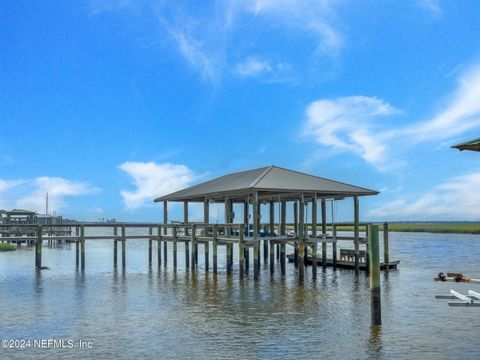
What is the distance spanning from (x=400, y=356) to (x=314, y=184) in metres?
13.5

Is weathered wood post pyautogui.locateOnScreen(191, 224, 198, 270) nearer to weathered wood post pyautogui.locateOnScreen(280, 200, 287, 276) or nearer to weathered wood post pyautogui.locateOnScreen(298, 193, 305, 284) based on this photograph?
weathered wood post pyautogui.locateOnScreen(280, 200, 287, 276)

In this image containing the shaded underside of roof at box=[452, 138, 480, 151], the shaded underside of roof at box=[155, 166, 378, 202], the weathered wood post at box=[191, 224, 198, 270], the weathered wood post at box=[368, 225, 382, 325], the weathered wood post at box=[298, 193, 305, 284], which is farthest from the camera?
the weathered wood post at box=[191, 224, 198, 270]

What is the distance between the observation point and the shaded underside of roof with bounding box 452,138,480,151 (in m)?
9.19

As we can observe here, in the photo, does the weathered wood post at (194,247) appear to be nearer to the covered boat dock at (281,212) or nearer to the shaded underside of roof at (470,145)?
the covered boat dock at (281,212)

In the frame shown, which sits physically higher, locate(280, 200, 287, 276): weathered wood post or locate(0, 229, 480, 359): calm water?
locate(280, 200, 287, 276): weathered wood post

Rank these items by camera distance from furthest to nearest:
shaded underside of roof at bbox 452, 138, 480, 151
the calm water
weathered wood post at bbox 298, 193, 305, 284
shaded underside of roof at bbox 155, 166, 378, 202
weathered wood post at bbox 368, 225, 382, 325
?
weathered wood post at bbox 298, 193, 305, 284 < shaded underside of roof at bbox 155, 166, 378, 202 < weathered wood post at bbox 368, 225, 382, 325 < the calm water < shaded underside of roof at bbox 452, 138, 480, 151

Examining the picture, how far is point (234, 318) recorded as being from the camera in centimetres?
1454

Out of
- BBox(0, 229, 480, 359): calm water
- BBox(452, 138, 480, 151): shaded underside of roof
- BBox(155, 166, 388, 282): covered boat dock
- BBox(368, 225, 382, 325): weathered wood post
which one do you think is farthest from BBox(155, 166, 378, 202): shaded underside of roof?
BBox(452, 138, 480, 151): shaded underside of roof

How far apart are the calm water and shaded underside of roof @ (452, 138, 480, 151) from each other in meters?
4.32

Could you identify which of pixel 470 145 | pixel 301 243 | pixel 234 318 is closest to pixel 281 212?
pixel 301 243

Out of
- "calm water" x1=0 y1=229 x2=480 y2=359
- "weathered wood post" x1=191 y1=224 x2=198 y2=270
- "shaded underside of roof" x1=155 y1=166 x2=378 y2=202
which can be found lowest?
"calm water" x1=0 y1=229 x2=480 y2=359

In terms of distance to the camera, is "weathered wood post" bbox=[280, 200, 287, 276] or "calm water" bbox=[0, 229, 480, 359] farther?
"weathered wood post" bbox=[280, 200, 287, 276]

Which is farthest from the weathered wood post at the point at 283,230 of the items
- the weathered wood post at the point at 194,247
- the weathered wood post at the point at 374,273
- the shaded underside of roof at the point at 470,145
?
the shaded underside of roof at the point at 470,145

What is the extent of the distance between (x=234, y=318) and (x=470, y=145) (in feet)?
26.4
